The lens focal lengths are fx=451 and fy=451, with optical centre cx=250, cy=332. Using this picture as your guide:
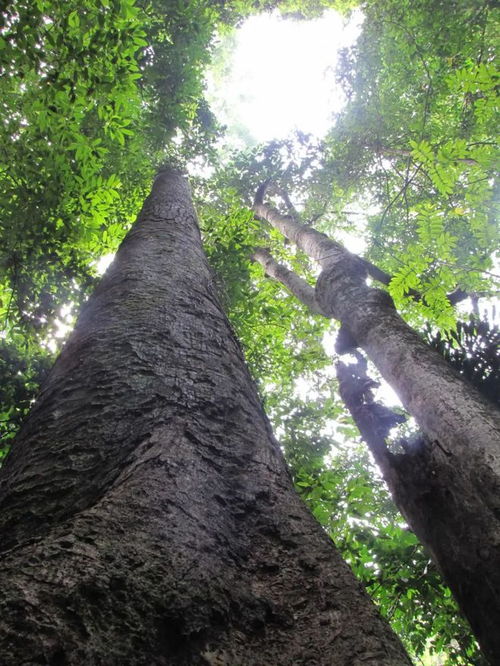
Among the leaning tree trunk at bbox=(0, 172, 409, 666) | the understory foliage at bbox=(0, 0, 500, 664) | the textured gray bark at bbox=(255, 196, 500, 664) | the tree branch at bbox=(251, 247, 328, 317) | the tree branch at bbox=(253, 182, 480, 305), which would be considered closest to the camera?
the leaning tree trunk at bbox=(0, 172, 409, 666)

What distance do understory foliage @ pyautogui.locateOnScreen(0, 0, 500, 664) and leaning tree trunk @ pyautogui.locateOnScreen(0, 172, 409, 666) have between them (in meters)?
2.26

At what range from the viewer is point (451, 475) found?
2023mm

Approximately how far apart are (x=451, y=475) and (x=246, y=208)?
5170 mm

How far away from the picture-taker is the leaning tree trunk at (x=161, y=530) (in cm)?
73

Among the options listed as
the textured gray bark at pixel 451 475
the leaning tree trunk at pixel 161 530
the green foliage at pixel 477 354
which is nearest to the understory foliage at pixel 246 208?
the green foliage at pixel 477 354

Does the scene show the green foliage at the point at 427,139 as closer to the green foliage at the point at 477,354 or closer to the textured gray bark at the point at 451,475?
the green foliage at the point at 477,354

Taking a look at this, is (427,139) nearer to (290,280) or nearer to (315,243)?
(315,243)

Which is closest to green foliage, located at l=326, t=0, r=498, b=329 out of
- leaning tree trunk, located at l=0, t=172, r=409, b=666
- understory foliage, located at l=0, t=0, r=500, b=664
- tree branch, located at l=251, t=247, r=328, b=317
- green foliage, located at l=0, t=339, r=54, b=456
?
understory foliage, located at l=0, t=0, r=500, b=664

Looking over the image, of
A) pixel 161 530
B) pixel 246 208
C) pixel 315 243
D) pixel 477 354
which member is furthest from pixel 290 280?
pixel 161 530

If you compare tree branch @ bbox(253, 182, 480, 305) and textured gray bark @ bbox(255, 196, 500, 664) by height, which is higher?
tree branch @ bbox(253, 182, 480, 305)

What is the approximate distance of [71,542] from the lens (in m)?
0.83

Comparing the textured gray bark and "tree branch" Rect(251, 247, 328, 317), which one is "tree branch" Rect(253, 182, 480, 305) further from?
the textured gray bark

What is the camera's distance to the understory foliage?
3.19m

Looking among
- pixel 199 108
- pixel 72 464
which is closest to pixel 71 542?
pixel 72 464
